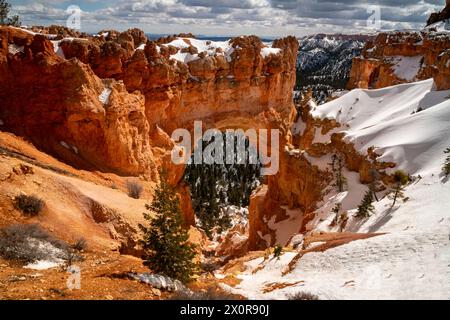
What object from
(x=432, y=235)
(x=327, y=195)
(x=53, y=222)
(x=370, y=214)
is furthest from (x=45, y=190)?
(x=327, y=195)

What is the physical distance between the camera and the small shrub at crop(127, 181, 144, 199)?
24203 millimetres

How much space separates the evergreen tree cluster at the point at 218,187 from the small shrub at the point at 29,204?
3548 cm

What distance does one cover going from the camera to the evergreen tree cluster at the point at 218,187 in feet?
195

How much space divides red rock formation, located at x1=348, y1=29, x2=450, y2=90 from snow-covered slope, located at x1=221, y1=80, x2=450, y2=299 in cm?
1821

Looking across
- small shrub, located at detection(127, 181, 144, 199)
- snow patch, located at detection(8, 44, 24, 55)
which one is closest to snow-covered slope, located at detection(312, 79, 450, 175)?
small shrub, located at detection(127, 181, 144, 199)

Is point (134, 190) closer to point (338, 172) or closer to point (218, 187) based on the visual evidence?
point (338, 172)

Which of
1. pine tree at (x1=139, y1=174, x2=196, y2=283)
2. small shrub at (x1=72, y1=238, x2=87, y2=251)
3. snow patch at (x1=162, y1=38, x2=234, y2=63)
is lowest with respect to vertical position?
small shrub at (x1=72, y1=238, x2=87, y2=251)

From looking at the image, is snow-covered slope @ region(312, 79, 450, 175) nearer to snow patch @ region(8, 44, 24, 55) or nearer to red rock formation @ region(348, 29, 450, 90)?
red rock formation @ region(348, 29, 450, 90)

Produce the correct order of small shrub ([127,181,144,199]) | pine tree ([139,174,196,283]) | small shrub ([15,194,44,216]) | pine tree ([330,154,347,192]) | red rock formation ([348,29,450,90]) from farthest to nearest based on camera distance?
red rock formation ([348,29,450,90]) < pine tree ([330,154,347,192]) < small shrub ([127,181,144,199]) < small shrub ([15,194,44,216]) < pine tree ([139,174,196,283])

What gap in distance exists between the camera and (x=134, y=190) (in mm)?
24453

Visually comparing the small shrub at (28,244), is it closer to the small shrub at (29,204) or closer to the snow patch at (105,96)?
the small shrub at (29,204)

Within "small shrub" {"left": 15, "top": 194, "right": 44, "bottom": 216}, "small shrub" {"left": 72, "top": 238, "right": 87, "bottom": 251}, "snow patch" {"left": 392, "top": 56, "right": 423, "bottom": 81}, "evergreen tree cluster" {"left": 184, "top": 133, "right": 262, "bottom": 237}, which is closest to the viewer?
"small shrub" {"left": 72, "top": 238, "right": 87, "bottom": 251}

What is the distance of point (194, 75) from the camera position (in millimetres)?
42844

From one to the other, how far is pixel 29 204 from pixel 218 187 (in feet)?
213
